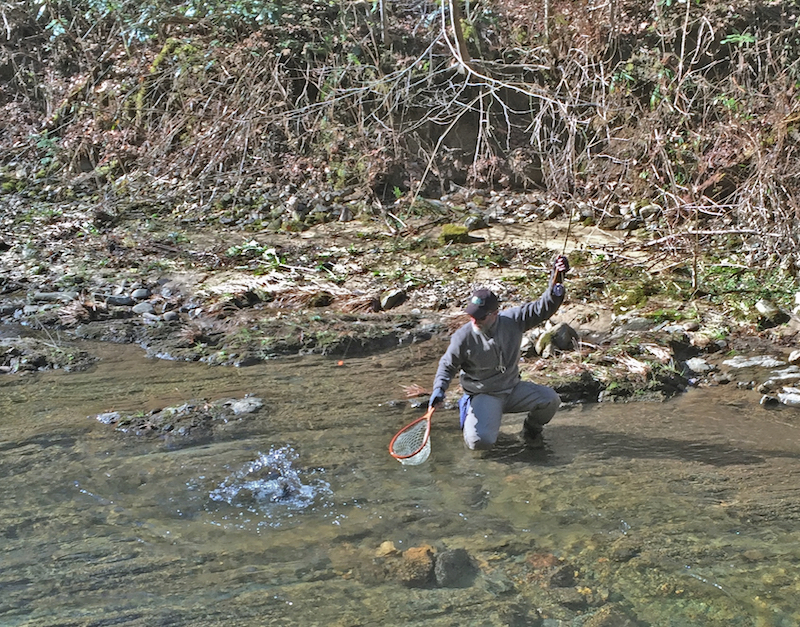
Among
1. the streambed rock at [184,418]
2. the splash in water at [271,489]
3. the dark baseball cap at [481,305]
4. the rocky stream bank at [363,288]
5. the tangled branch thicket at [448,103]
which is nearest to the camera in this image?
the splash in water at [271,489]

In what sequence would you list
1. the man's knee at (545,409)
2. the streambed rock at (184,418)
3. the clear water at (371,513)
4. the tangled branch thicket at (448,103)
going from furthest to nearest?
the tangled branch thicket at (448,103)
the streambed rock at (184,418)
the man's knee at (545,409)
the clear water at (371,513)

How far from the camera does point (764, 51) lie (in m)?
9.73

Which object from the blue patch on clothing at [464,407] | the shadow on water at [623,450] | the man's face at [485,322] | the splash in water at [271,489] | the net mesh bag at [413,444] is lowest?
the shadow on water at [623,450]

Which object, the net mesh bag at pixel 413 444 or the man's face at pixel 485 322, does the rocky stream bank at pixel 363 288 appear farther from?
the man's face at pixel 485 322

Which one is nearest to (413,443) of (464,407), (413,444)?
(413,444)

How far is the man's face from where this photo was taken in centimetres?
491

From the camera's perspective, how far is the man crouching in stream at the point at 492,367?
4.93 metres

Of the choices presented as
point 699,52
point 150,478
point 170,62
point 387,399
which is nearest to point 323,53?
point 170,62

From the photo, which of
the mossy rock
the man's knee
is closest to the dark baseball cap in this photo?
the man's knee

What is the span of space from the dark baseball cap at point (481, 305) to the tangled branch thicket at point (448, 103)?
436cm

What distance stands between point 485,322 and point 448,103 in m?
6.47

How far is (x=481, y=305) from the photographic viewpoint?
4848 millimetres

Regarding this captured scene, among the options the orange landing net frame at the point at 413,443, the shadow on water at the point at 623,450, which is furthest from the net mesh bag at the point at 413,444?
the shadow on water at the point at 623,450

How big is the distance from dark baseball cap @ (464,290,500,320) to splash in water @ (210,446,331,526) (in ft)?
4.72
